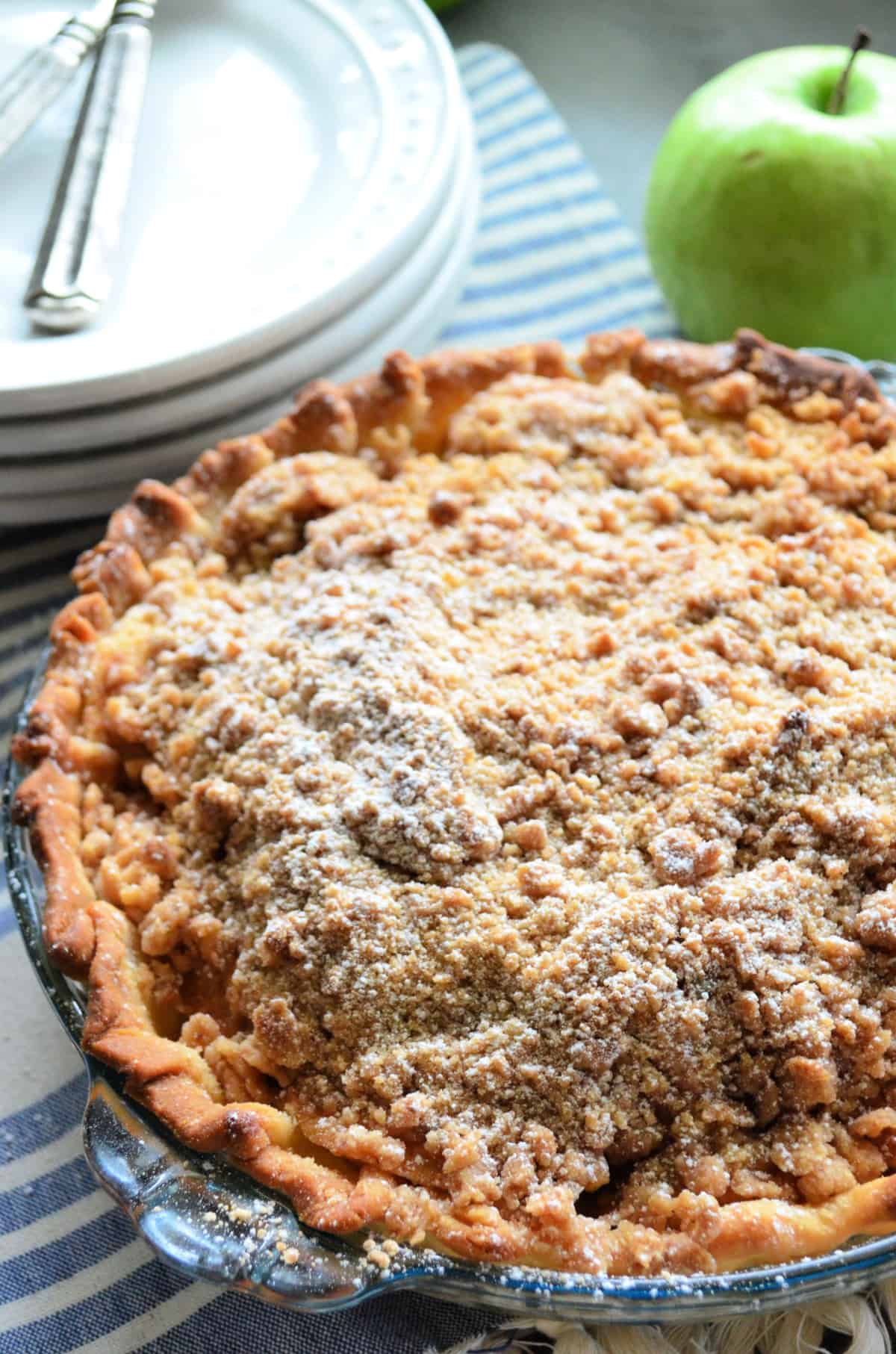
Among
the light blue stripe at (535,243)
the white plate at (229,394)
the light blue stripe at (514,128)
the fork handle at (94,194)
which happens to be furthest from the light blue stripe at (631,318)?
the fork handle at (94,194)

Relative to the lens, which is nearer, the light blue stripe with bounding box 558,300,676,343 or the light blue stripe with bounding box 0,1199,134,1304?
the light blue stripe with bounding box 0,1199,134,1304

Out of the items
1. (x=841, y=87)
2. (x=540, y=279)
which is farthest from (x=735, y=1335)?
(x=841, y=87)

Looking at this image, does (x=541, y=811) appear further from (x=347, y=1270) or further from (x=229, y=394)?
(x=229, y=394)

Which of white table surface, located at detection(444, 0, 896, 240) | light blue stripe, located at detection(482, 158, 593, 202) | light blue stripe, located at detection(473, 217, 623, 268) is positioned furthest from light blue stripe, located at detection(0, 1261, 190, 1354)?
white table surface, located at detection(444, 0, 896, 240)

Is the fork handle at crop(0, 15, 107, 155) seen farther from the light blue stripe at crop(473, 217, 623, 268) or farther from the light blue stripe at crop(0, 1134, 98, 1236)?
the light blue stripe at crop(0, 1134, 98, 1236)

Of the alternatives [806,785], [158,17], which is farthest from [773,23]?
[806,785]

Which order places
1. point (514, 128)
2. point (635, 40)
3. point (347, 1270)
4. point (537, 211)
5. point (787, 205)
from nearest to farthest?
point (347, 1270), point (787, 205), point (537, 211), point (514, 128), point (635, 40)
